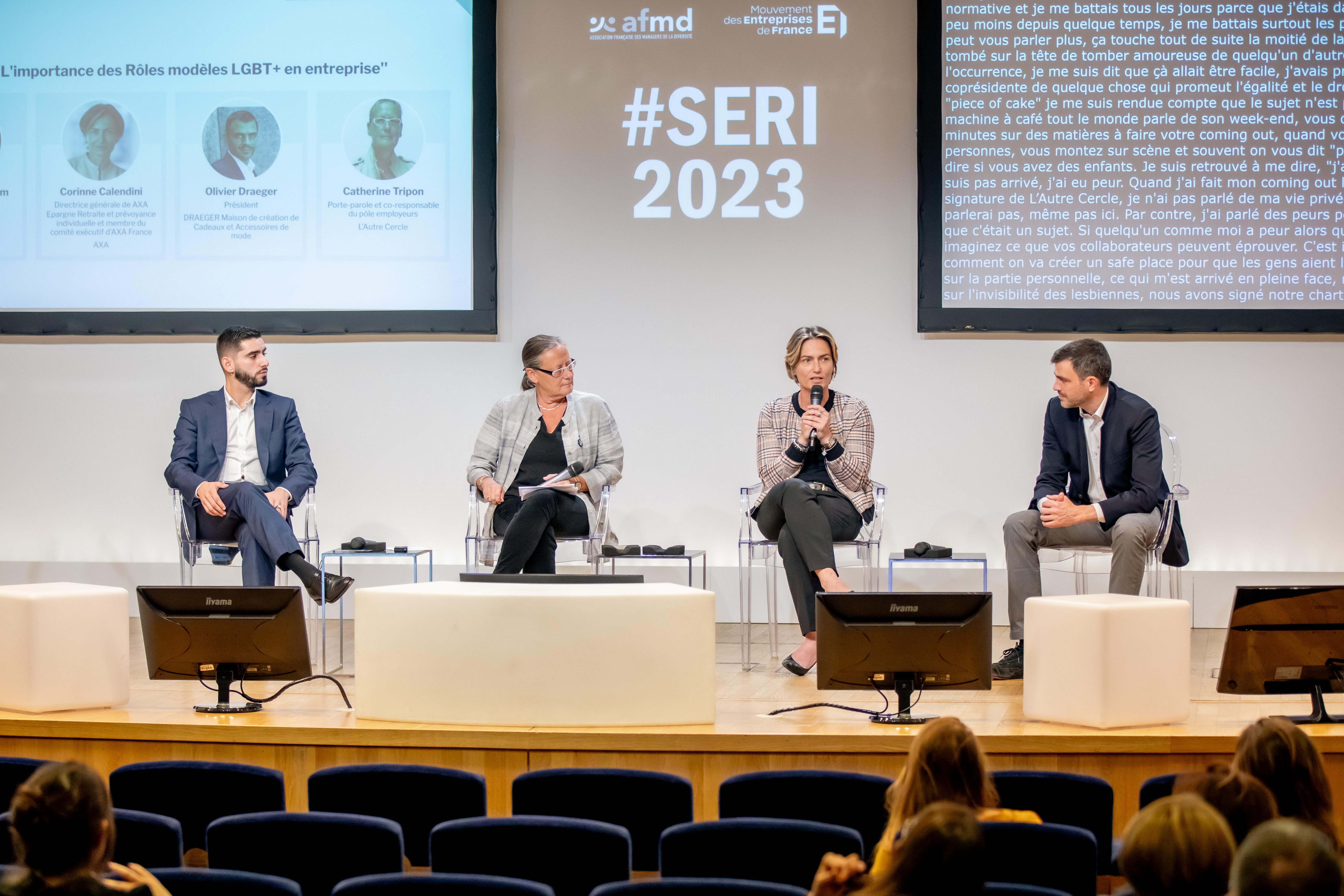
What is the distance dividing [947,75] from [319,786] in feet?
13.9

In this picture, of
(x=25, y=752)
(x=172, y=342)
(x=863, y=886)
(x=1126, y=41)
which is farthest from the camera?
(x=172, y=342)

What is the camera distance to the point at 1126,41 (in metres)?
5.26

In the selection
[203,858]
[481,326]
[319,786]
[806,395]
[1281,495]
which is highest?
[481,326]

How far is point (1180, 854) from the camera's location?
136 centimetres

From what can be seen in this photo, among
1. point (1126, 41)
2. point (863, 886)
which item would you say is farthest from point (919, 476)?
point (863, 886)

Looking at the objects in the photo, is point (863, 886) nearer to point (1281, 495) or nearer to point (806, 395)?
point (806, 395)

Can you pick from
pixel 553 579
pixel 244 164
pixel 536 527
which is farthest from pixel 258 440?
pixel 553 579

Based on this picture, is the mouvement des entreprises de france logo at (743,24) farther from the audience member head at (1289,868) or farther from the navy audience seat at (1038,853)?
the audience member head at (1289,868)

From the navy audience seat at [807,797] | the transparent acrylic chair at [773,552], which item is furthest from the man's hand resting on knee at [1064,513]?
the navy audience seat at [807,797]

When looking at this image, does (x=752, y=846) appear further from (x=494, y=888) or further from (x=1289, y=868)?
(x=1289, y=868)

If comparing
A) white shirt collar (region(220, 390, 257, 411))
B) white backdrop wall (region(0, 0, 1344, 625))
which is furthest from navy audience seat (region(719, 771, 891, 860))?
white backdrop wall (region(0, 0, 1344, 625))

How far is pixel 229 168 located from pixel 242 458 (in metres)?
1.69

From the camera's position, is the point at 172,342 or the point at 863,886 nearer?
the point at 863,886

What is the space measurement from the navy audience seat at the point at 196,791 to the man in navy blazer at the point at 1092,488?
96.0 inches
